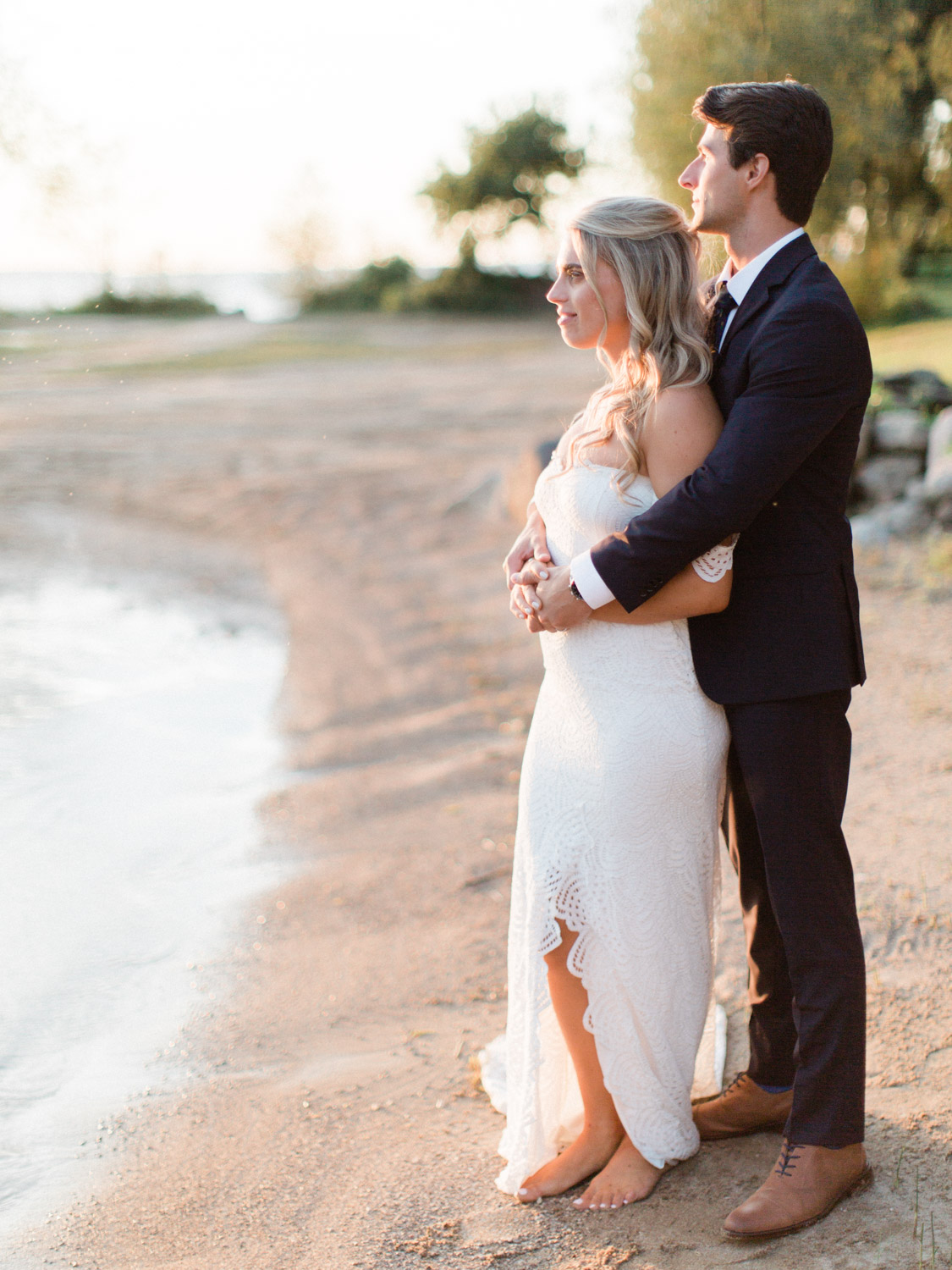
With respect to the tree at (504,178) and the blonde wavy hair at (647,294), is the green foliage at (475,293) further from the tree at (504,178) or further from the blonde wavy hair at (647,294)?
the blonde wavy hair at (647,294)

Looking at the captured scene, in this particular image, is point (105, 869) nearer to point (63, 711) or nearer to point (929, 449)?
point (63, 711)

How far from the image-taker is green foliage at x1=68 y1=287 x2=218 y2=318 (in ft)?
99.0

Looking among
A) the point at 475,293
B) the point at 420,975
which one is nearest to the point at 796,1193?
the point at 420,975

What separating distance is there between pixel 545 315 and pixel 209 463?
21.1 m

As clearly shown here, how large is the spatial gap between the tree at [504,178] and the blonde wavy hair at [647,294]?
34934 mm

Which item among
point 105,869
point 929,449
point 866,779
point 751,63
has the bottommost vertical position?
point 105,869

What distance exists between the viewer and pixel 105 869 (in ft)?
15.2

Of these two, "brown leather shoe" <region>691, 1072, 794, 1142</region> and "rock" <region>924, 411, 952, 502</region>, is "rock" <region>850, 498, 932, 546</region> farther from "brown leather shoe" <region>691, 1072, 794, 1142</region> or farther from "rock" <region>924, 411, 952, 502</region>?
"brown leather shoe" <region>691, 1072, 794, 1142</region>

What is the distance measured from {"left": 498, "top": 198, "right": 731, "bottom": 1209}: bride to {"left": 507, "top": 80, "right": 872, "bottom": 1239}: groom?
A: 0.25 ft

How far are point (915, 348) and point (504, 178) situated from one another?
23.2 metres

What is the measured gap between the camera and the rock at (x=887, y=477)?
8.94 m

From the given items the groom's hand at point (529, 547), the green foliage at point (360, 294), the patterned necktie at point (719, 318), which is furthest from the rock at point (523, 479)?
the green foliage at point (360, 294)

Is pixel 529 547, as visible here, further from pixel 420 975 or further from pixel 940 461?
pixel 940 461

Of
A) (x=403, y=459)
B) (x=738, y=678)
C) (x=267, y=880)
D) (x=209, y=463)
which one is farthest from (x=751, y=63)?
(x=738, y=678)
